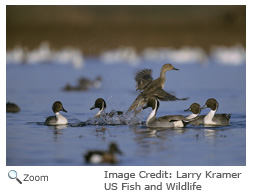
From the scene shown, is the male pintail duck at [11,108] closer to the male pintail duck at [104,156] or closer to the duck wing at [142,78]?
the duck wing at [142,78]

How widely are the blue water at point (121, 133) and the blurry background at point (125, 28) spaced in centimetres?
1103

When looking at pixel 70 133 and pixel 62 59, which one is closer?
pixel 70 133

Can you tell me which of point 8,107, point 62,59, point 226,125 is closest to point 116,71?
point 62,59

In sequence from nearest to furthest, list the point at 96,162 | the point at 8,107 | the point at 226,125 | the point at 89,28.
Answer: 1. the point at 96,162
2. the point at 226,125
3. the point at 8,107
4. the point at 89,28

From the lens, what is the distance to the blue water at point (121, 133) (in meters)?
8.13

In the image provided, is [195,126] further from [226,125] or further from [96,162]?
[96,162]

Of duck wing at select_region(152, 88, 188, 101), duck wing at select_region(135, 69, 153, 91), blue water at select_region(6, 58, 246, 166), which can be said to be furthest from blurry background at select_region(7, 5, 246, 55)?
duck wing at select_region(152, 88, 188, 101)

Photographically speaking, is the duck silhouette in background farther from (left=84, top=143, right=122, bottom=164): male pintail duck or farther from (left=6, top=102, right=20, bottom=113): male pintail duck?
(left=84, top=143, right=122, bottom=164): male pintail duck

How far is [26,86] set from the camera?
18.2 meters

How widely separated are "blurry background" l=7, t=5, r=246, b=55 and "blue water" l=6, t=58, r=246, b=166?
11026mm

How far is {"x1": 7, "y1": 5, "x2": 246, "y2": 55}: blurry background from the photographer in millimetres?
29547

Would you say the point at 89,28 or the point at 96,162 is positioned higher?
the point at 89,28

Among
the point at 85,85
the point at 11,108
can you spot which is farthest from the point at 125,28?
the point at 11,108

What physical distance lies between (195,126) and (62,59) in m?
17.0
